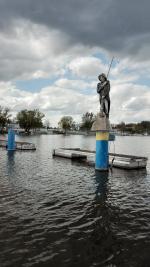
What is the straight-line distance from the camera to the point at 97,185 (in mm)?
18422

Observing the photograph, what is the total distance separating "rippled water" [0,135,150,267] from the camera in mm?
8055

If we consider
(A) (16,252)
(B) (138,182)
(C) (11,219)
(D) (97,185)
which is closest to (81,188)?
(D) (97,185)

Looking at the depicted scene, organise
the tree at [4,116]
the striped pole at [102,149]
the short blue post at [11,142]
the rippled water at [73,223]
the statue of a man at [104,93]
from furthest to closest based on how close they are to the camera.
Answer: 1. the tree at [4,116]
2. the short blue post at [11,142]
3. the statue of a man at [104,93]
4. the striped pole at [102,149]
5. the rippled water at [73,223]

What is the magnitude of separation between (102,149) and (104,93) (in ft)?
16.8

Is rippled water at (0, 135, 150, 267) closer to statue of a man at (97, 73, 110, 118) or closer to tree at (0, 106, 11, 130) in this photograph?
statue of a man at (97, 73, 110, 118)

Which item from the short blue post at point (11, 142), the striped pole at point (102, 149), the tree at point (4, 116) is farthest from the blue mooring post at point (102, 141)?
the tree at point (4, 116)

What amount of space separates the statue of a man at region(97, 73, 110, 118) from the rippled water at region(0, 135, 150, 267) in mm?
8600

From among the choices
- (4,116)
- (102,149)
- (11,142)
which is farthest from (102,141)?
(4,116)

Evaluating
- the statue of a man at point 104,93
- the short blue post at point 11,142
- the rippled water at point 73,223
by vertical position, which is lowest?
the rippled water at point 73,223

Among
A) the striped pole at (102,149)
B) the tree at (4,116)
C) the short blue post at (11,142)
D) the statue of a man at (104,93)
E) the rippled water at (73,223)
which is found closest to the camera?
the rippled water at (73,223)

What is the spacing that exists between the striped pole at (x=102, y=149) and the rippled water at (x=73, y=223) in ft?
18.3

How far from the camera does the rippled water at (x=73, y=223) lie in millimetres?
8055

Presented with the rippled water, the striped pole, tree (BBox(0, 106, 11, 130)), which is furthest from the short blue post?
tree (BBox(0, 106, 11, 130))

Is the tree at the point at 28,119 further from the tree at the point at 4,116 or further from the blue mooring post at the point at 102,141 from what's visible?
the blue mooring post at the point at 102,141
